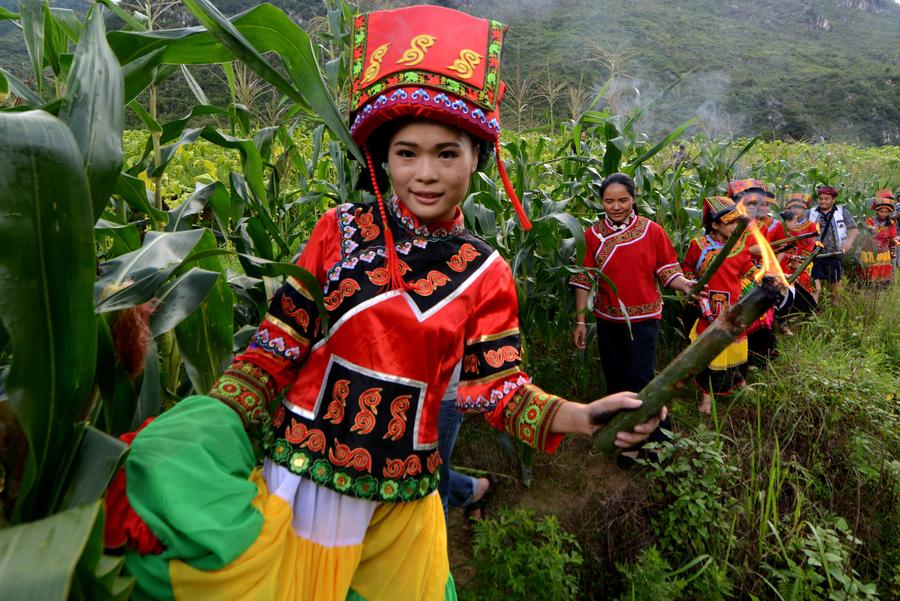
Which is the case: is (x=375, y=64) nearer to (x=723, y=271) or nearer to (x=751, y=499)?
(x=751, y=499)

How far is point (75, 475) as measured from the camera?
0.71 metres

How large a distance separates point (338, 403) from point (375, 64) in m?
0.73

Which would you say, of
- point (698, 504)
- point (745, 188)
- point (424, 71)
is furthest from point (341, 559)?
point (745, 188)

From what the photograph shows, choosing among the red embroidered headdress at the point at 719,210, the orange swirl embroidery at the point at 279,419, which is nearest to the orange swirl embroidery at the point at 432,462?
the orange swirl embroidery at the point at 279,419

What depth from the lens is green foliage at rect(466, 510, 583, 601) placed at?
1.80 meters

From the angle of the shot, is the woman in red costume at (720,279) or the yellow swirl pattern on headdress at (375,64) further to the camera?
the woman in red costume at (720,279)

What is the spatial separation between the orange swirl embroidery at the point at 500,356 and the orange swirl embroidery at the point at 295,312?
40cm

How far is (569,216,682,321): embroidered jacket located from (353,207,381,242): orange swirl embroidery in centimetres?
190

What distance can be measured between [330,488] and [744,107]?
37963mm


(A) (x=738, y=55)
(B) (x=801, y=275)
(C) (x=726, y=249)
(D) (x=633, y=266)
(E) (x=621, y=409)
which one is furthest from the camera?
(A) (x=738, y=55)

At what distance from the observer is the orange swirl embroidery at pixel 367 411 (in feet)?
3.65

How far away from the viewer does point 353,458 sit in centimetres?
110

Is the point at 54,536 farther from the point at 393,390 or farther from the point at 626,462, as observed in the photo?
the point at 626,462

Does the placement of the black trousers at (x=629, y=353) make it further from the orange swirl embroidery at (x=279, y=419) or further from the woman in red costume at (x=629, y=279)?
the orange swirl embroidery at (x=279, y=419)
